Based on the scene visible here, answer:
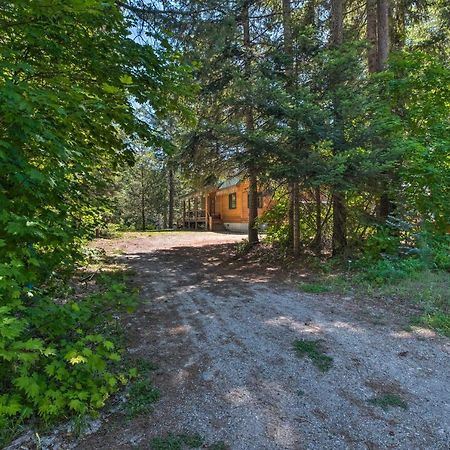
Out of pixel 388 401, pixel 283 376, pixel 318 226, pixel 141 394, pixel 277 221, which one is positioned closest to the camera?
pixel 388 401

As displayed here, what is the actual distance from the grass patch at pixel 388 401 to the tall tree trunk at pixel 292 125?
518 centimetres

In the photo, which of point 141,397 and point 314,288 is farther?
point 314,288

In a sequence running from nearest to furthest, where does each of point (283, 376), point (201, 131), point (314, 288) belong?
point (283, 376), point (314, 288), point (201, 131)

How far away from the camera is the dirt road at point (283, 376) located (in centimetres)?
239

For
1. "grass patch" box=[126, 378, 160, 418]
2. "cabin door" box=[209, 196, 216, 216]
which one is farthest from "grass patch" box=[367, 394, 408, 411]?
"cabin door" box=[209, 196, 216, 216]

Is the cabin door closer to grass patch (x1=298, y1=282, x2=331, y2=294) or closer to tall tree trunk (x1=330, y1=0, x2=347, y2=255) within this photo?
tall tree trunk (x1=330, y1=0, x2=347, y2=255)

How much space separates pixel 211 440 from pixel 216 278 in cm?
516

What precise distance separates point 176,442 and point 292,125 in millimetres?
6090

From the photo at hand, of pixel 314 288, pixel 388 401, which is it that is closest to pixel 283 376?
pixel 388 401

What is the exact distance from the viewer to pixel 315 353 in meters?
3.54

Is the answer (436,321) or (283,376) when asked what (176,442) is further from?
(436,321)

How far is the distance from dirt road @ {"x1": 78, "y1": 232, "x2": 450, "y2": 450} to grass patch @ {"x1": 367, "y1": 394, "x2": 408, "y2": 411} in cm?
3

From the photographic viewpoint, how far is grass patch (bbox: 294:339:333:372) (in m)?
3.31

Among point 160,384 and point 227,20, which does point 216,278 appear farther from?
point 227,20
